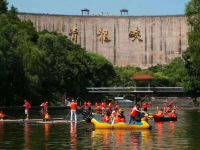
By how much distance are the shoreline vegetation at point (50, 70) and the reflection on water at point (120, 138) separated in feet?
109

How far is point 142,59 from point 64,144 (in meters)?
110

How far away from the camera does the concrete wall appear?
139 meters

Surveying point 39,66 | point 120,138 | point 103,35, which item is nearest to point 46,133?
point 120,138

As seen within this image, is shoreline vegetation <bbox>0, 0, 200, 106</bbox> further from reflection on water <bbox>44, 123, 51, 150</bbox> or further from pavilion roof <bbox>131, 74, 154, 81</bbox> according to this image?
reflection on water <bbox>44, 123, 51, 150</bbox>

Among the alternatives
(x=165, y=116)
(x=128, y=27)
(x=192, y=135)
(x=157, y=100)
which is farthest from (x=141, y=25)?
(x=192, y=135)

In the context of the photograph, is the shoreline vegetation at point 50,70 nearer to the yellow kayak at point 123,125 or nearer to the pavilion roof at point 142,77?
the pavilion roof at point 142,77

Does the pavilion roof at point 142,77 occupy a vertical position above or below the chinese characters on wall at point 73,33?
below

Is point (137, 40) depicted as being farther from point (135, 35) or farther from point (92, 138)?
point (92, 138)

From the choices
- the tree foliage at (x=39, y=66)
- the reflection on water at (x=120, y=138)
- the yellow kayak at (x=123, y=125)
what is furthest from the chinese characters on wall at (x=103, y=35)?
the reflection on water at (x=120, y=138)

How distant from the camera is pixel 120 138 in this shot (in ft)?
113

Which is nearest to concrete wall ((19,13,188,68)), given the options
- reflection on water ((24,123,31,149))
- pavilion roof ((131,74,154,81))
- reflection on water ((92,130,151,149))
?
pavilion roof ((131,74,154,81))

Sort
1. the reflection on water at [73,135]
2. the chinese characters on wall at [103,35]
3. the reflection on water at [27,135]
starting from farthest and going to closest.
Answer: the chinese characters on wall at [103,35] → the reflection on water at [27,135] → the reflection on water at [73,135]

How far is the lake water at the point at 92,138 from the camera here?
30.2m

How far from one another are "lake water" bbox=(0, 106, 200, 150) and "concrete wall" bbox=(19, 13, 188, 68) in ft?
314
